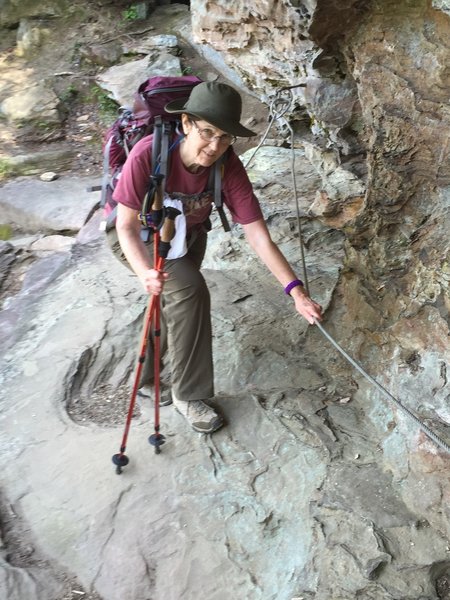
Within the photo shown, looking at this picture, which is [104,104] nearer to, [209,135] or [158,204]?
[158,204]

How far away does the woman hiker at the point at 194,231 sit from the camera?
3.88m

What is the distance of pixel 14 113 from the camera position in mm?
12500

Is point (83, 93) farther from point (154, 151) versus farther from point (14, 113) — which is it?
point (154, 151)

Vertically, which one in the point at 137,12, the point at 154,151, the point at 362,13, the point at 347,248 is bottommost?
the point at 137,12

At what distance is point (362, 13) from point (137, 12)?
10807 millimetres

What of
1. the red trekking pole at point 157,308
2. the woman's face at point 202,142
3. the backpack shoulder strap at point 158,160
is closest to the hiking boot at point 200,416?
the red trekking pole at point 157,308

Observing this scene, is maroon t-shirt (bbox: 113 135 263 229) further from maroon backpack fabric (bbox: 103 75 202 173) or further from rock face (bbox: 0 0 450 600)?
rock face (bbox: 0 0 450 600)

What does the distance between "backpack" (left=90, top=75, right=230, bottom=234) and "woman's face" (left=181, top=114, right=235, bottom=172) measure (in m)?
0.14

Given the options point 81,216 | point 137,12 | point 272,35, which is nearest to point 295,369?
point 272,35

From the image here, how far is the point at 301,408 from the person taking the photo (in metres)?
4.99

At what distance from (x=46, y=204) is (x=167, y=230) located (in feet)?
20.8

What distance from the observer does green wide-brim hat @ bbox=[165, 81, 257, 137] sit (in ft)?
12.3

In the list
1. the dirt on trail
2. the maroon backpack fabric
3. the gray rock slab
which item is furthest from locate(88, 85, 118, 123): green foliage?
the maroon backpack fabric

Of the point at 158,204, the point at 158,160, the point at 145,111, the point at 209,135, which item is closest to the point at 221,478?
the point at 158,204
